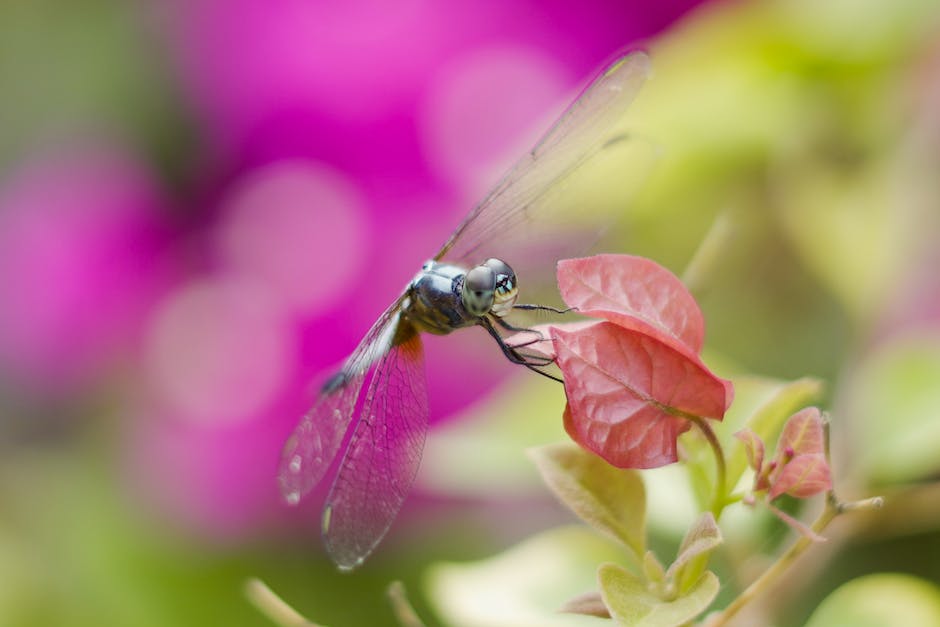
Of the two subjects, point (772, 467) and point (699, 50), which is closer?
point (772, 467)

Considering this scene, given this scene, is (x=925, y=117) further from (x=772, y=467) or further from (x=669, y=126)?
(x=772, y=467)

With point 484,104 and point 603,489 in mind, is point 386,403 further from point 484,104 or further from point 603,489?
point 484,104

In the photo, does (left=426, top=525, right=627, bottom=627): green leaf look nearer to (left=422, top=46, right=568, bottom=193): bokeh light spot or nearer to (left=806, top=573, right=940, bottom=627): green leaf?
(left=806, top=573, right=940, bottom=627): green leaf

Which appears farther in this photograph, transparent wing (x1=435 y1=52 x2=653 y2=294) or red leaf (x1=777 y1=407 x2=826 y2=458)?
transparent wing (x1=435 y1=52 x2=653 y2=294)

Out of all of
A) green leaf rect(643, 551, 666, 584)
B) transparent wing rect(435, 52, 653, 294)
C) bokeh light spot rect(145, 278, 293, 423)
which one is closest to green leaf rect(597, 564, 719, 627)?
green leaf rect(643, 551, 666, 584)

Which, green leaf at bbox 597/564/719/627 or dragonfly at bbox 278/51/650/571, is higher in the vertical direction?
dragonfly at bbox 278/51/650/571

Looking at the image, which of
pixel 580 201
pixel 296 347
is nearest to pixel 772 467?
pixel 580 201

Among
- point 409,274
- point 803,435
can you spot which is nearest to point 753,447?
point 803,435
